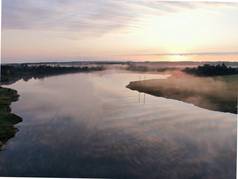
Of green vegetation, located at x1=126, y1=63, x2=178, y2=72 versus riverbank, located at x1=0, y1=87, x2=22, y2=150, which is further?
green vegetation, located at x1=126, y1=63, x2=178, y2=72

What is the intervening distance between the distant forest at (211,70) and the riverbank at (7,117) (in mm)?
1177

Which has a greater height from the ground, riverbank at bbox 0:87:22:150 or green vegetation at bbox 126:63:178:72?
green vegetation at bbox 126:63:178:72

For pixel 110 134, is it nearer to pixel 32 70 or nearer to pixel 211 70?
pixel 32 70

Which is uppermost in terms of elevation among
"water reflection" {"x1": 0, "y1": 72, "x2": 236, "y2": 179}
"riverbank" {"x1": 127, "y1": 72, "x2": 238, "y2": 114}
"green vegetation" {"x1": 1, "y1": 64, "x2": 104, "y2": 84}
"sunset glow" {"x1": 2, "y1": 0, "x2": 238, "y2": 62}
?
"sunset glow" {"x1": 2, "y1": 0, "x2": 238, "y2": 62}

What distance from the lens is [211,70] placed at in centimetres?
316

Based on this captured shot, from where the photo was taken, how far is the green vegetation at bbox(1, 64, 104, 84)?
3068mm

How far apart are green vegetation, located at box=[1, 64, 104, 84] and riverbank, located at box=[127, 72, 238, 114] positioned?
369 millimetres

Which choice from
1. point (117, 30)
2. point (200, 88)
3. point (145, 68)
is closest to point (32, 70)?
point (117, 30)

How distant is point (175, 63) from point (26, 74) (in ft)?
3.31

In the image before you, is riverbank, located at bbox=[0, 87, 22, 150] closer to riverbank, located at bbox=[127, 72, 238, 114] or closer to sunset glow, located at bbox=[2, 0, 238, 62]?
sunset glow, located at bbox=[2, 0, 238, 62]

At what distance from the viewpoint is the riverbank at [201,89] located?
10.3 feet

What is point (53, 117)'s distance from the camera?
10.2 feet

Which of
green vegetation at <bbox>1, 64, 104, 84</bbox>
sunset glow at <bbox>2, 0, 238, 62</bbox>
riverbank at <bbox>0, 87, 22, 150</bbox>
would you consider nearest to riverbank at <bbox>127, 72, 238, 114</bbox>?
sunset glow at <bbox>2, 0, 238, 62</bbox>

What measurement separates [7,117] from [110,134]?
2.26 feet
